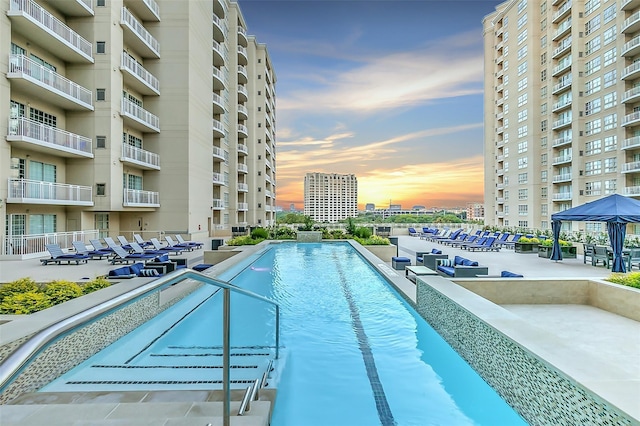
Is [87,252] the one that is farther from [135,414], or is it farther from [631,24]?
[631,24]

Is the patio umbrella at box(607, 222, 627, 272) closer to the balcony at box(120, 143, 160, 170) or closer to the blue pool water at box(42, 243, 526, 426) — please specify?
the blue pool water at box(42, 243, 526, 426)

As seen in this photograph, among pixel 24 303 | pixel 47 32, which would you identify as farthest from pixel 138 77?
pixel 24 303

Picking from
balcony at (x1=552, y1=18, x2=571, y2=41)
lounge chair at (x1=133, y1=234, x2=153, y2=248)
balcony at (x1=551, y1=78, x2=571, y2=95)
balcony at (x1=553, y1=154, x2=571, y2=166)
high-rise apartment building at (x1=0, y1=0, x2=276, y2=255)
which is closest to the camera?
high-rise apartment building at (x1=0, y1=0, x2=276, y2=255)

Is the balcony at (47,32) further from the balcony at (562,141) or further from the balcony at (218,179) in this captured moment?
the balcony at (562,141)

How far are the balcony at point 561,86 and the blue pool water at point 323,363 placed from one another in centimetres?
4427

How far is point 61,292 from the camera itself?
23.0 feet

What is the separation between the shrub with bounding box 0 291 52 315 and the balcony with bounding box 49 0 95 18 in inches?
866

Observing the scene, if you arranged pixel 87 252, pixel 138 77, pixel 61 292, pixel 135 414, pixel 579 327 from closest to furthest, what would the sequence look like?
1. pixel 135 414
2. pixel 579 327
3. pixel 61 292
4. pixel 87 252
5. pixel 138 77

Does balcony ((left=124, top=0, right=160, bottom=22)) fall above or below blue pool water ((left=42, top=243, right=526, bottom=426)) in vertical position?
above

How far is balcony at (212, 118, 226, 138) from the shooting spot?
36269 millimetres

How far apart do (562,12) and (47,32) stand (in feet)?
165

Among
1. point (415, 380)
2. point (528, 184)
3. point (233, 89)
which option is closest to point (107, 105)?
point (233, 89)

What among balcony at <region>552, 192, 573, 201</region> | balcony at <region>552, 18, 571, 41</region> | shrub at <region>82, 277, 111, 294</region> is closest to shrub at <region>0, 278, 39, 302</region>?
shrub at <region>82, 277, 111, 294</region>

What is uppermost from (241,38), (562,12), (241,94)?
(562,12)
